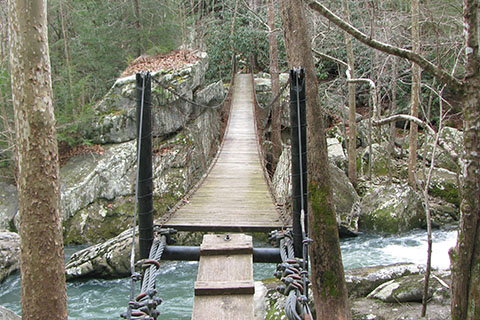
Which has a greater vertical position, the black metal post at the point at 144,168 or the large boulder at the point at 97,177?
the black metal post at the point at 144,168

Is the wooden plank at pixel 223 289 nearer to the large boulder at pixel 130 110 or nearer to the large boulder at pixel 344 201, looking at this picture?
the large boulder at pixel 344 201

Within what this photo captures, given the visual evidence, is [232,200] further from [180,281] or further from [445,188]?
[445,188]

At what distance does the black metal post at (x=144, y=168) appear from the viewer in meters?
2.00

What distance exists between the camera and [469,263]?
2.62m

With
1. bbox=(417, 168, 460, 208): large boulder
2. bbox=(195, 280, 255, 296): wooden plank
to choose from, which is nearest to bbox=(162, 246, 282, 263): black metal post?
bbox=(195, 280, 255, 296): wooden plank

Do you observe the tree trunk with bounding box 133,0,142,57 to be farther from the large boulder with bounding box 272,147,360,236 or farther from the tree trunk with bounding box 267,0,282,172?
the large boulder with bounding box 272,147,360,236

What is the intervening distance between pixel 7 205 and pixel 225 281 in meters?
8.17

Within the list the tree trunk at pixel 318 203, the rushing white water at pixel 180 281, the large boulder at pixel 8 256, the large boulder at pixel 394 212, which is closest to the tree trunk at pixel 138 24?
the rushing white water at pixel 180 281

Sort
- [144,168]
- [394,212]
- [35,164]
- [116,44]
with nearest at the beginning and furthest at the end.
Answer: [144,168] → [35,164] → [394,212] → [116,44]

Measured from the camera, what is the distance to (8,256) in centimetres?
671

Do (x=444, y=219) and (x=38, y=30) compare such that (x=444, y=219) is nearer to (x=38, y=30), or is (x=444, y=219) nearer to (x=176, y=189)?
(x=176, y=189)

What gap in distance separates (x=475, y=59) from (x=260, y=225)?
1776 mm

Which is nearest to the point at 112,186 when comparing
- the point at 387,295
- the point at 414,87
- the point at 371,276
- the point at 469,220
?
the point at 371,276

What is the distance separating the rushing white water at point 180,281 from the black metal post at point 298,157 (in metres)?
3.78
